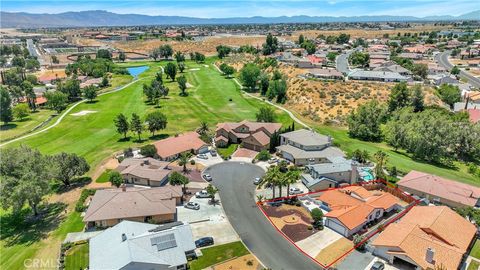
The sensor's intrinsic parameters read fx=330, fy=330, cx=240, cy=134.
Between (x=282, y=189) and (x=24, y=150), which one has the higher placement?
(x=24, y=150)

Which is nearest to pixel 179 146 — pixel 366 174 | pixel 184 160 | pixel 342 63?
pixel 184 160

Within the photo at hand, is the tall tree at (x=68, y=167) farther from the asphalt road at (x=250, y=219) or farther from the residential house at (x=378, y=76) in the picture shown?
the residential house at (x=378, y=76)

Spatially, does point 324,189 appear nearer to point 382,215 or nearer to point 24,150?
point 382,215

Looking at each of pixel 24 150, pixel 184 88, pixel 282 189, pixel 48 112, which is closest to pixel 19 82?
pixel 48 112

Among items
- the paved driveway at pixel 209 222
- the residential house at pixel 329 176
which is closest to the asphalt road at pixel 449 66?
the residential house at pixel 329 176

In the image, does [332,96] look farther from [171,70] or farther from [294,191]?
[171,70]

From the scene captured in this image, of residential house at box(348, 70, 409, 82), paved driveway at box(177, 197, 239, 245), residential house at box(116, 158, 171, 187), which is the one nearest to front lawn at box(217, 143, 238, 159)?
residential house at box(116, 158, 171, 187)
